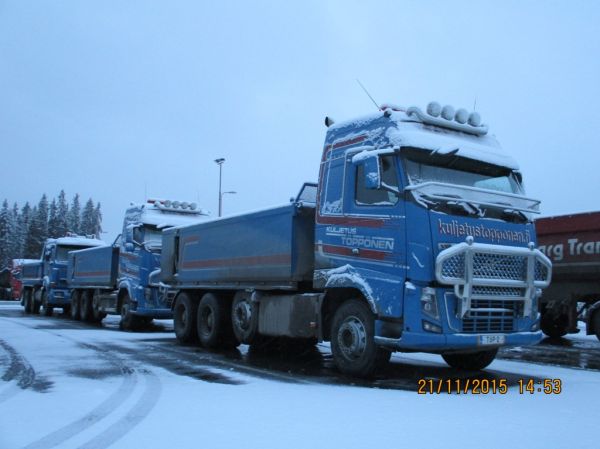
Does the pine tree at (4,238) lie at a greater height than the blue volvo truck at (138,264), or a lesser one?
greater

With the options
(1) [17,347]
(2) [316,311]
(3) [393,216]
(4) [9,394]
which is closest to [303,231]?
(2) [316,311]

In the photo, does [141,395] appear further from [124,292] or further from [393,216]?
[124,292]

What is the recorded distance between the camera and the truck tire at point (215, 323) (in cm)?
1234

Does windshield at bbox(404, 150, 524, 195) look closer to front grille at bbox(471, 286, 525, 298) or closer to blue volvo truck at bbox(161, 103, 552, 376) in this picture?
blue volvo truck at bbox(161, 103, 552, 376)

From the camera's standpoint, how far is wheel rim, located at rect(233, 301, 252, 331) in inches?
443

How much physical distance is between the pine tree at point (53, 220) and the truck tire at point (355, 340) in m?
84.4

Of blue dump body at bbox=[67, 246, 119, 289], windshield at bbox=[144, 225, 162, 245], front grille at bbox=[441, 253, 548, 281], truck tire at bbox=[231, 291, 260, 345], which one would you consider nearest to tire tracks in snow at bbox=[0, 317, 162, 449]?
truck tire at bbox=[231, 291, 260, 345]

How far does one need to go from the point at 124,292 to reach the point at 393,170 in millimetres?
12341

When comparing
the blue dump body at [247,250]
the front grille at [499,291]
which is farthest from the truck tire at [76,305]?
the front grille at [499,291]

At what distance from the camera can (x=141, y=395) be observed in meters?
6.85

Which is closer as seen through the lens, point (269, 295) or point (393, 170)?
point (393, 170)

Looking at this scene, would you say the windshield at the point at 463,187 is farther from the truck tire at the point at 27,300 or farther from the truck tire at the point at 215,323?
the truck tire at the point at 27,300

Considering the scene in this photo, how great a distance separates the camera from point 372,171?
7.70 metres

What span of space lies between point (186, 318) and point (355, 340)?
6.54 meters
